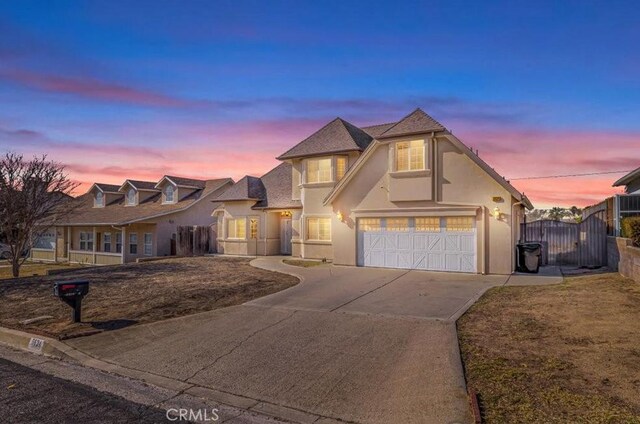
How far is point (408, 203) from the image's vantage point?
57.0 ft

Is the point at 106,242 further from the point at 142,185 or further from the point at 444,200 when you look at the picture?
the point at 444,200

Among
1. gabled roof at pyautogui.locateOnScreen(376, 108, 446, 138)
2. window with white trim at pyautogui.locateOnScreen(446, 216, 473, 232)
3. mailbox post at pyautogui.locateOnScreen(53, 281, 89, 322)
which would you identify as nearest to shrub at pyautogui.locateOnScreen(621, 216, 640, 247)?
window with white trim at pyautogui.locateOnScreen(446, 216, 473, 232)

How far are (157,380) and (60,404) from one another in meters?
1.29

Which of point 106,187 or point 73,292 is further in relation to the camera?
point 106,187

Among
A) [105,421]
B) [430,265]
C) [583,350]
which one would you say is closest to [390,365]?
[583,350]

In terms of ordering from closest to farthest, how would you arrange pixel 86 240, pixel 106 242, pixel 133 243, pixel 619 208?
pixel 619 208
pixel 133 243
pixel 106 242
pixel 86 240

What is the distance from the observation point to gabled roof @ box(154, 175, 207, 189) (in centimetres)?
3194

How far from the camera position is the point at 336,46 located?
15.2 metres

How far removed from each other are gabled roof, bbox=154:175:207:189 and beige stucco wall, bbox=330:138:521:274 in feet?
59.7

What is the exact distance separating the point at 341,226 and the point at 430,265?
15.2 ft

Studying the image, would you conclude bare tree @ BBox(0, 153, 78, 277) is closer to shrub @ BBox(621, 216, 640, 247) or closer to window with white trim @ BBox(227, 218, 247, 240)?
window with white trim @ BBox(227, 218, 247, 240)

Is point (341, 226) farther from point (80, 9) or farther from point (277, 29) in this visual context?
point (80, 9)

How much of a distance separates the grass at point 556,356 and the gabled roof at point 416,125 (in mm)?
8264

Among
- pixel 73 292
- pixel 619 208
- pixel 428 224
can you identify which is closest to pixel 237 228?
pixel 428 224
